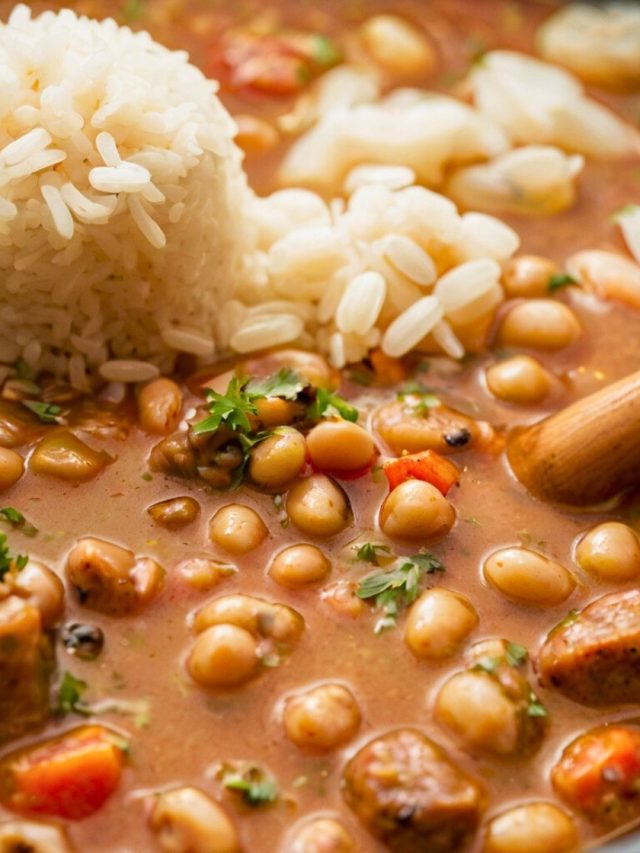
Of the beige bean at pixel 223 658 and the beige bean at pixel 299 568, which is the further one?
the beige bean at pixel 299 568

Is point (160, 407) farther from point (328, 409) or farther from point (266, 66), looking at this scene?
point (266, 66)

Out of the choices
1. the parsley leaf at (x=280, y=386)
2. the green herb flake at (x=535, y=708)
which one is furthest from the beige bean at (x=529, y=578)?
the parsley leaf at (x=280, y=386)

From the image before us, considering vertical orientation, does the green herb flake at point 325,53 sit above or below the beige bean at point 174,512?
above

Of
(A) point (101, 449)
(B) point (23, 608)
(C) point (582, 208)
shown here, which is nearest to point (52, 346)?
(A) point (101, 449)

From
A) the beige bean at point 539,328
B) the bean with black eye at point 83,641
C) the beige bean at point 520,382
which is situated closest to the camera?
the bean with black eye at point 83,641

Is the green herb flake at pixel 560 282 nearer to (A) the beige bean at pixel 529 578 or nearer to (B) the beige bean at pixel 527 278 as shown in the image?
(B) the beige bean at pixel 527 278

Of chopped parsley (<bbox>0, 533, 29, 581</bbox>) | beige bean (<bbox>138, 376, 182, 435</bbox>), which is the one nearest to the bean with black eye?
chopped parsley (<bbox>0, 533, 29, 581</bbox>)

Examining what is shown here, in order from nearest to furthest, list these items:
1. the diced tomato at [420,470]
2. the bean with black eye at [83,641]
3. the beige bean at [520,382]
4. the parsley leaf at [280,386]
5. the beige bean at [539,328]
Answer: the bean with black eye at [83,641] < the diced tomato at [420,470] < the parsley leaf at [280,386] < the beige bean at [520,382] < the beige bean at [539,328]

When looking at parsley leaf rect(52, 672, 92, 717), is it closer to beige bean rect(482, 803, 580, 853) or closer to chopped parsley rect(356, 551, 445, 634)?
chopped parsley rect(356, 551, 445, 634)
